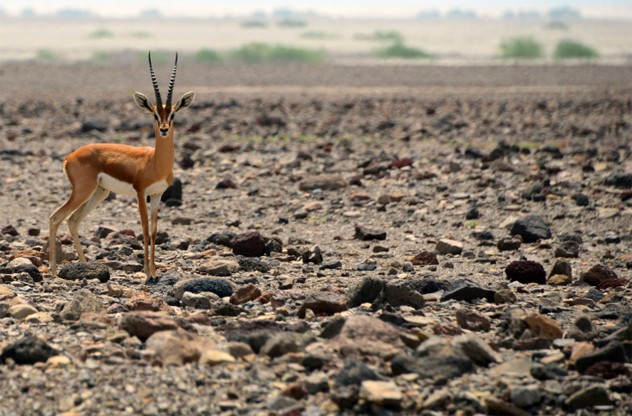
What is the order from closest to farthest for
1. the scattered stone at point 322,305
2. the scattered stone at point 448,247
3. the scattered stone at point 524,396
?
Answer: the scattered stone at point 524,396 < the scattered stone at point 322,305 < the scattered stone at point 448,247

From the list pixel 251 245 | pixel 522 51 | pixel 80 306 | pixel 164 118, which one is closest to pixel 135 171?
pixel 164 118

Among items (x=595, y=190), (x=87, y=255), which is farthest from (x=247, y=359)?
(x=595, y=190)

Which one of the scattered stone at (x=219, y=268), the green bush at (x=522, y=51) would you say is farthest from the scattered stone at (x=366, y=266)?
the green bush at (x=522, y=51)

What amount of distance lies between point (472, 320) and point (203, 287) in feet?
7.28

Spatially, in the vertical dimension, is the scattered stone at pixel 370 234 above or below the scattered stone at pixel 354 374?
below

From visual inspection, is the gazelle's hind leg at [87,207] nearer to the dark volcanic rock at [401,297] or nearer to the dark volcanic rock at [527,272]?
the dark volcanic rock at [401,297]

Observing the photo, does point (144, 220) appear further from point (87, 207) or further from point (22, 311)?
point (22, 311)

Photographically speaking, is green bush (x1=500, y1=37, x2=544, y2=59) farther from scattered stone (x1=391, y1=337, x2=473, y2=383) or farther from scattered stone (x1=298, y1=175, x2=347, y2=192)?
scattered stone (x1=391, y1=337, x2=473, y2=383)

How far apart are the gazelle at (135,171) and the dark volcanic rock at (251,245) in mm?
1358

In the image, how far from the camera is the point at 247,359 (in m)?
6.93

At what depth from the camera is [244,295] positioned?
8.55 m

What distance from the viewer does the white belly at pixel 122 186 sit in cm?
949

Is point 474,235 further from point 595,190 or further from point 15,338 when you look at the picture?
point 15,338

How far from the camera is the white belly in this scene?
374 inches
